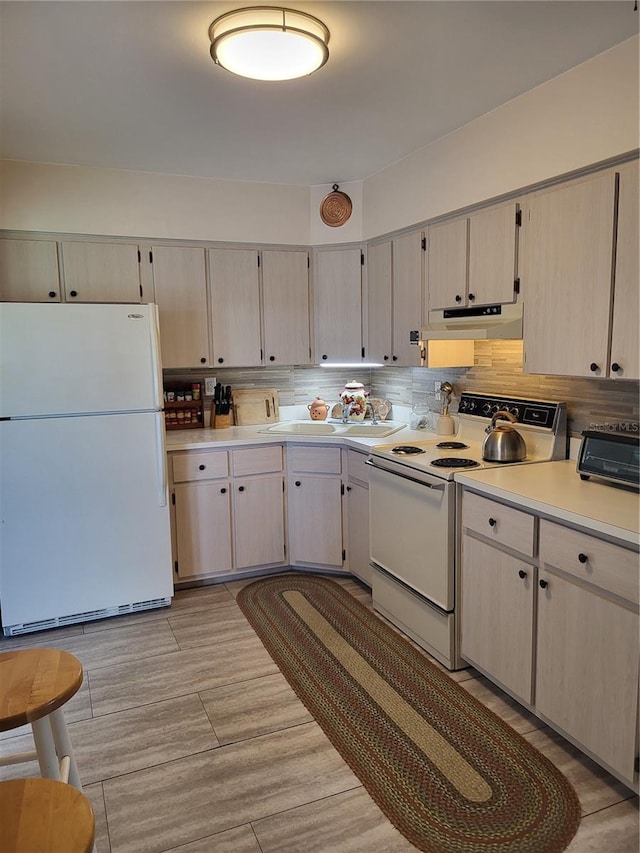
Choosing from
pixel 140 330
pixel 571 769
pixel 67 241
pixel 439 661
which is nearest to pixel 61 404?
pixel 140 330

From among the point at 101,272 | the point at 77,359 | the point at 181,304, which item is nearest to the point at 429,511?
the point at 77,359

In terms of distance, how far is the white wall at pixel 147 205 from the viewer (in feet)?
11.1

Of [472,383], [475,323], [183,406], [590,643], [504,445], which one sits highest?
[475,323]

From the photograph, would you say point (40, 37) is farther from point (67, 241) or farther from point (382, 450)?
point (382, 450)

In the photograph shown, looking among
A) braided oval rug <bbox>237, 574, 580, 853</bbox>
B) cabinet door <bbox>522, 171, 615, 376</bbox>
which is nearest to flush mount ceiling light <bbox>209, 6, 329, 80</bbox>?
cabinet door <bbox>522, 171, 615, 376</bbox>

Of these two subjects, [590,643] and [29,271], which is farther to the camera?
[29,271]

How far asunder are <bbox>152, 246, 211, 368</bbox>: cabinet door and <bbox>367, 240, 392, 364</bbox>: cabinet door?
3.56 ft

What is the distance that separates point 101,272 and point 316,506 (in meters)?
1.94

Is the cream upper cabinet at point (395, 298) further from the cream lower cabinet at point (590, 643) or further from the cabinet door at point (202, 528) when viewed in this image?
the cream lower cabinet at point (590, 643)

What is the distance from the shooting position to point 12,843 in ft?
3.44

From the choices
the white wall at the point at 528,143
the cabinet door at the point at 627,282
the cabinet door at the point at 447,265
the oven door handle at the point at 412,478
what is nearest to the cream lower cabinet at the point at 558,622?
the oven door handle at the point at 412,478

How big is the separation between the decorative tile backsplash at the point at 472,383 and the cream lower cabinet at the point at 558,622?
0.73m

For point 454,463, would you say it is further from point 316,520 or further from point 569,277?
point 316,520

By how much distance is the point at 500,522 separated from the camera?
234cm
